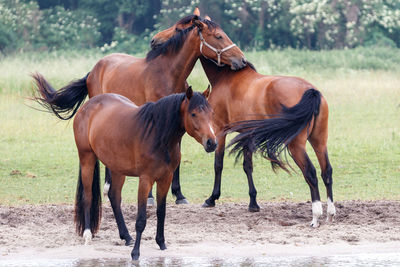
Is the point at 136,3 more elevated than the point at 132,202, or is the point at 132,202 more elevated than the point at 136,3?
the point at 136,3

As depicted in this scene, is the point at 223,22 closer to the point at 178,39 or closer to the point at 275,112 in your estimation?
the point at 178,39

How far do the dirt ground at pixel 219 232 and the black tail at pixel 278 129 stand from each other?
0.75m

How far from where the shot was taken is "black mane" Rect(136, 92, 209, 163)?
6.42m

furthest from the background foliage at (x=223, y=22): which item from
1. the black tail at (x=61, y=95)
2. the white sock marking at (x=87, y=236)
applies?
the white sock marking at (x=87, y=236)

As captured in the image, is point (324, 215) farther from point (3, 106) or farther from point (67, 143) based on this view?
point (3, 106)

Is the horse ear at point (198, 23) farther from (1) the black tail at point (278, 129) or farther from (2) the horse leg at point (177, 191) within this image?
(2) the horse leg at point (177, 191)

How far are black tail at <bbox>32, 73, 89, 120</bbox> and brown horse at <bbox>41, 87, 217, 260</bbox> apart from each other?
72.3 inches

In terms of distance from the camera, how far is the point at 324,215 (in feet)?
27.3

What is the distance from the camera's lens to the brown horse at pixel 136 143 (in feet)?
20.8

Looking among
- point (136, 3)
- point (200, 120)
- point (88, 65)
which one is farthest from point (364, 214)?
point (136, 3)

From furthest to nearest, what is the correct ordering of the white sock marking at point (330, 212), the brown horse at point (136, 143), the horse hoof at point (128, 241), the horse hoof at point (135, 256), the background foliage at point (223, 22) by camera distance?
the background foliage at point (223, 22) → the white sock marking at point (330, 212) → the horse hoof at point (128, 241) → the horse hoof at point (135, 256) → the brown horse at point (136, 143)

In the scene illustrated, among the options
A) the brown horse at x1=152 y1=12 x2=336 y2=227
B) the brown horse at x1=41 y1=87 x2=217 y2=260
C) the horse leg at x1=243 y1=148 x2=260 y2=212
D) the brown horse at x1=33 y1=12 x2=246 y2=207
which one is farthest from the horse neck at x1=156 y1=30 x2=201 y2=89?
the brown horse at x1=41 y1=87 x2=217 y2=260

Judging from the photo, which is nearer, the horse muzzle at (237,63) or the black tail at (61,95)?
the horse muzzle at (237,63)

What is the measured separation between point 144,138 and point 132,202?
2.93 metres
